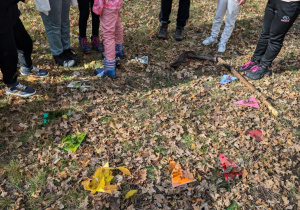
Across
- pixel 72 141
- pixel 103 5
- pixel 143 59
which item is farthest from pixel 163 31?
pixel 72 141

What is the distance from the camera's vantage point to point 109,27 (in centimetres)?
447

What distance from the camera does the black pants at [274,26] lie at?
4336 mm

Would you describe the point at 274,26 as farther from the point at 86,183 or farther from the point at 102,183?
the point at 86,183

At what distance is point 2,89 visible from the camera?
14.4ft

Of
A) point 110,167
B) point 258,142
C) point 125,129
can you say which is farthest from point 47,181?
point 258,142

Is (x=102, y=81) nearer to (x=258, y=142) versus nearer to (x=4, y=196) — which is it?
(x=4, y=196)

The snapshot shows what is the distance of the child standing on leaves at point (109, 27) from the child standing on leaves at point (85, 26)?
701 mm

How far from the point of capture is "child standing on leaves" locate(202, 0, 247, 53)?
17.9 feet

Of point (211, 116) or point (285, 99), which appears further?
point (285, 99)

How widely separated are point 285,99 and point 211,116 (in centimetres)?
174

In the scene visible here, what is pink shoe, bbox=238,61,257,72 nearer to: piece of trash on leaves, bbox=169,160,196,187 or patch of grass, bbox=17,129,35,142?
piece of trash on leaves, bbox=169,160,196,187

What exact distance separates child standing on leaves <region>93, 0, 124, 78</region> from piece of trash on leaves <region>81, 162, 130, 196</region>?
2.33 m

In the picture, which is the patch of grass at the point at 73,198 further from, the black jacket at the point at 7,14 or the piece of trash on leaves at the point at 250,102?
the piece of trash on leaves at the point at 250,102

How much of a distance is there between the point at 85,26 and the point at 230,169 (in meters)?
4.28
